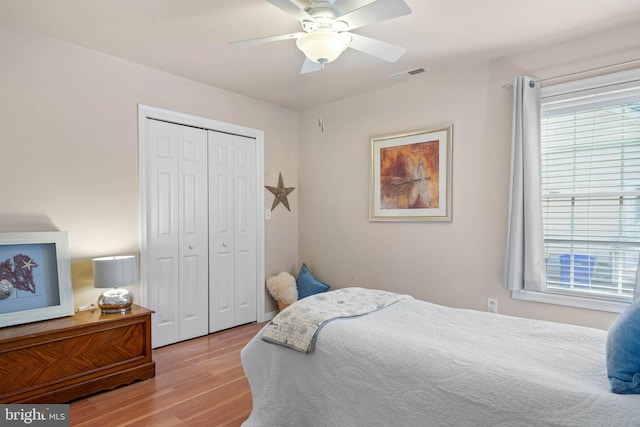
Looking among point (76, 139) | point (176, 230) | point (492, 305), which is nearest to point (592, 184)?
point (492, 305)

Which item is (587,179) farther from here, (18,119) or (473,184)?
(18,119)

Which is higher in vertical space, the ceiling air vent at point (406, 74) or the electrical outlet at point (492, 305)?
the ceiling air vent at point (406, 74)

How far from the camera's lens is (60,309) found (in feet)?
8.45

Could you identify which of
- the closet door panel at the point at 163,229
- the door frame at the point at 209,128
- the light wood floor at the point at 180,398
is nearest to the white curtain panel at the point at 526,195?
the light wood floor at the point at 180,398

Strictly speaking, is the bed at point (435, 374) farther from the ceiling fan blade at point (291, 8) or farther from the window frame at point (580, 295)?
the ceiling fan blade at point (291, 8)

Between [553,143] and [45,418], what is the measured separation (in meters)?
3.90

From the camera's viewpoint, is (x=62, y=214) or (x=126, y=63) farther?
(x=126, y=63)

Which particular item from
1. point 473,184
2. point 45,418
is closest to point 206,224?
point 45,418

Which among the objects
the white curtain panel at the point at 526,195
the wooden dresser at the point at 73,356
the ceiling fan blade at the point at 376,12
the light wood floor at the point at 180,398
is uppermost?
the ceiling fan blade at the point at 376,12

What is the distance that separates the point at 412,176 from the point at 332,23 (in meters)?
1.86

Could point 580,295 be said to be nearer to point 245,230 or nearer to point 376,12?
point 376,12

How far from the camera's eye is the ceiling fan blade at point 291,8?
5.84 ft

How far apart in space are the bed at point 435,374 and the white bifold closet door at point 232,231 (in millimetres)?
1783

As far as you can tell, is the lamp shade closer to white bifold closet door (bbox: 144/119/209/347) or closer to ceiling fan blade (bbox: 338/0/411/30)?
white bifold closet door (bbox: 144/119/209/347)
